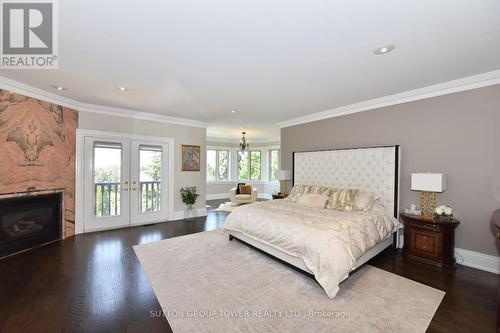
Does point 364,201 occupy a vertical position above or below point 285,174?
below

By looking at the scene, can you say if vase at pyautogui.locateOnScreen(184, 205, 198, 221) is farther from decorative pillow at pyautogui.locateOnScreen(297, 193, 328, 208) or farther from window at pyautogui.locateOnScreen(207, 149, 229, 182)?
window at pyautogui.locateOnScreen(207, 149, 229, 182)

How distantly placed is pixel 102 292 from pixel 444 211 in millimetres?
4724

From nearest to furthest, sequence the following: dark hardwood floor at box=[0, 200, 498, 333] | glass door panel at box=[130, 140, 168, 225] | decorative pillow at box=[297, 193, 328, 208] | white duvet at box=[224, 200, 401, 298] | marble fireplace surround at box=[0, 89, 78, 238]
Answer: dark hardwood floor at box=[0, 200, 498, 333], white duvet at box=[224, 200, 401, 298], marble fireplace surround at box=[0, 89, 78, 238], decorative pillow at box=[297, 193, 328, 208], glass door panel at box=[130, 140, 168, 225]

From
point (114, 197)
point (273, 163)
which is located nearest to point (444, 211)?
point (114, 197)

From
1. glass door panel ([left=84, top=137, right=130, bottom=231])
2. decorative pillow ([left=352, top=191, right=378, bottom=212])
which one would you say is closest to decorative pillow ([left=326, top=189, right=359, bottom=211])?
decorative pillow ([left=352, top=191, right=378, bottom=212])

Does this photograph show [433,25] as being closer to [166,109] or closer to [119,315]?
[119,315]

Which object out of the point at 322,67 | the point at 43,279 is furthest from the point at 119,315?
the point at 322,67

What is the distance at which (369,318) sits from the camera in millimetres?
2117

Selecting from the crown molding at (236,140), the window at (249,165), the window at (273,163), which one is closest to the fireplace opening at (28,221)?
the crown molding at (236,140)

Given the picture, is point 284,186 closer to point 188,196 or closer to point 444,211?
point 188,196

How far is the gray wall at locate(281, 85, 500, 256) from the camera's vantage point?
310cm

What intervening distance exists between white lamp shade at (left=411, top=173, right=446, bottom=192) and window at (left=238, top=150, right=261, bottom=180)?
24.0 feet

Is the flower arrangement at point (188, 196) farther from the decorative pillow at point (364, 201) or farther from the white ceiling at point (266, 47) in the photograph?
the decorative pillow at point (364, 201)

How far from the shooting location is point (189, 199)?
19.5ft
